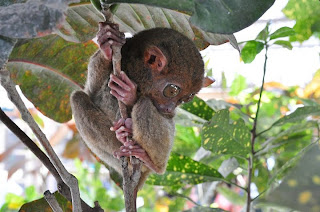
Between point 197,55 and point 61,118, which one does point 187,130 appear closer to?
point 61,118

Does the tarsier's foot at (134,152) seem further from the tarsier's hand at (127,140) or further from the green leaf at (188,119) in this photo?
the green leaf at (188,119)

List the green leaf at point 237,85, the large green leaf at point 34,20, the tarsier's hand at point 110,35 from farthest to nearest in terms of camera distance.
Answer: the green leaf at point 237,85, the tarsier's hand at point 110,35, the large green leaf at point 34,20

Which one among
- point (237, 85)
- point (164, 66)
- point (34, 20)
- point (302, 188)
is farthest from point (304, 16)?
point (237, 85)

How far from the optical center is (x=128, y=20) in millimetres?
1555

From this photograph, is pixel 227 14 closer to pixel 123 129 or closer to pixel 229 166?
pixel 123 129

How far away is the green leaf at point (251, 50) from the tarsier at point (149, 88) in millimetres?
289

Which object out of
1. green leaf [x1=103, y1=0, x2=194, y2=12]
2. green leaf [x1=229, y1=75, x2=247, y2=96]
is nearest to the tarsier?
green leaf [x1=103, y1=0, x2=194, y2=12]

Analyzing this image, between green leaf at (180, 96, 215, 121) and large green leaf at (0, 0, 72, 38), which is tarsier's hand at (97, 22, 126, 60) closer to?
large green leaf at (0, 0, 72, 38)

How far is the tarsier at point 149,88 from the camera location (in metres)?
1.55

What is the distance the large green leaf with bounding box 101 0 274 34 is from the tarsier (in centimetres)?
68

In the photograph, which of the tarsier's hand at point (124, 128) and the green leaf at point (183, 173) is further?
the green leaf at point (183, 173)

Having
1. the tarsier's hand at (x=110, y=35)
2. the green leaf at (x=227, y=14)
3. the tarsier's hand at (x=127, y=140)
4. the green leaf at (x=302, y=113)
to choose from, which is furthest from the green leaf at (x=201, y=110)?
the green leaf at (x=227, y=14)

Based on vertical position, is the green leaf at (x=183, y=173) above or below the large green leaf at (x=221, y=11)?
above

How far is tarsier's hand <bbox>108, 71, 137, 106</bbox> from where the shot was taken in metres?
1.38
